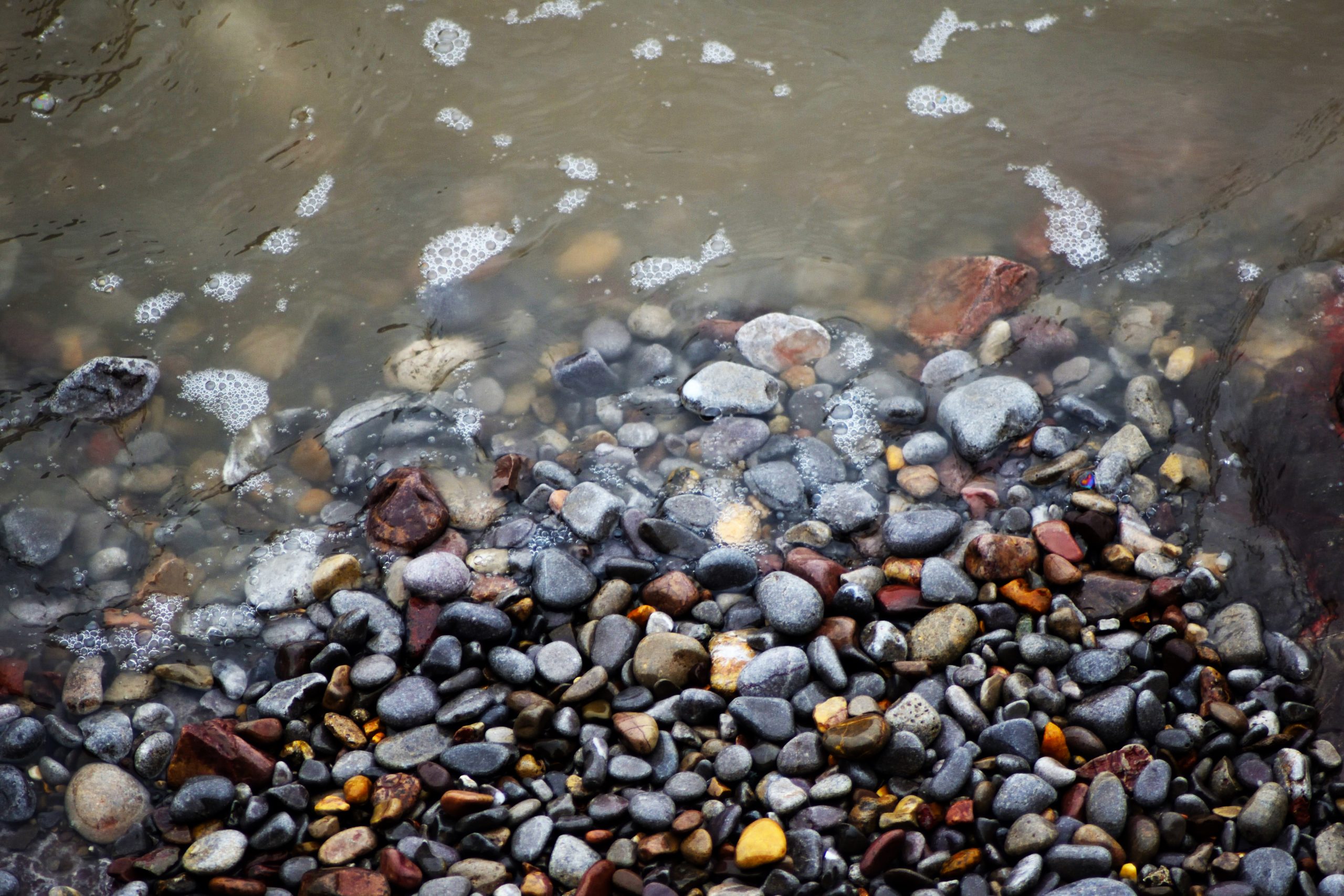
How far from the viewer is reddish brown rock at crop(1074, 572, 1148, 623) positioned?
9.58 feet

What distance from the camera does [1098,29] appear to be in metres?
4.87

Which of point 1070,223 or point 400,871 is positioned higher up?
point 1070,223

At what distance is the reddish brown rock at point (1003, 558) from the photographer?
9.94 feet

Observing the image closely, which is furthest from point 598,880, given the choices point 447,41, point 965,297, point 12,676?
point 447,41

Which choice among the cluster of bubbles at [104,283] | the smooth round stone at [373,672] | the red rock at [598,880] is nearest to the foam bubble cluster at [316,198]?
the cluster of bubbles at [104,283]

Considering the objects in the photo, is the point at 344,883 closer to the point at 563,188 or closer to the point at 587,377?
the point at 587,377

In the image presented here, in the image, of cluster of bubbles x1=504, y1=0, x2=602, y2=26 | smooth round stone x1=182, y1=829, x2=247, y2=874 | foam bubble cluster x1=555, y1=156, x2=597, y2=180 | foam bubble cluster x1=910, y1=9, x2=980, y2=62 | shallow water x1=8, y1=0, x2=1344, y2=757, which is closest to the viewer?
smooth round stone x1=182, y1=829, x2=247, y2=874

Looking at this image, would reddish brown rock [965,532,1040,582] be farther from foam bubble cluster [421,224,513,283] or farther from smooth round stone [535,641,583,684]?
foam bubble cluster [421,224,513,283]

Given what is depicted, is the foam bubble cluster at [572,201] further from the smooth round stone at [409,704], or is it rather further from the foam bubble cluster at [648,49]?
the smooth round stone at [409,704]

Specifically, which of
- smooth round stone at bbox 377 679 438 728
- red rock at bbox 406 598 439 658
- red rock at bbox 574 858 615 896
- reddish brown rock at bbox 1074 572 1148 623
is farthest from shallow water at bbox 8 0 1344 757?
red rock at bbox 574 858 615 896

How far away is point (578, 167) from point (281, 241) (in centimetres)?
153

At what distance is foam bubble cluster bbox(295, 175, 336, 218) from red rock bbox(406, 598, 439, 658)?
2.33m

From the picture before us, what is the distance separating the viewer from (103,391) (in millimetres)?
3799

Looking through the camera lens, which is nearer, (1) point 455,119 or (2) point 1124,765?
(2) point 1124,765
